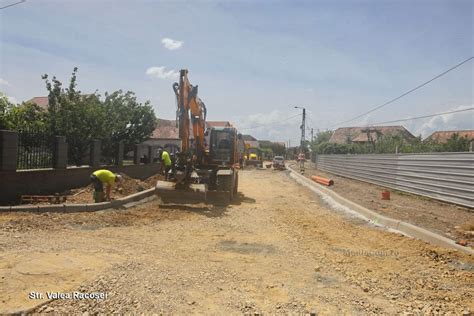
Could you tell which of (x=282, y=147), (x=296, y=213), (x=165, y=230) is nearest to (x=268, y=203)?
(x=296, y=213)

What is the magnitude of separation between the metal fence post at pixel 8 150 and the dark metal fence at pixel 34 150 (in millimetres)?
540

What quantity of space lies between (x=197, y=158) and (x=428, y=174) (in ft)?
29.9

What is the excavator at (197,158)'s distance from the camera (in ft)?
39.4

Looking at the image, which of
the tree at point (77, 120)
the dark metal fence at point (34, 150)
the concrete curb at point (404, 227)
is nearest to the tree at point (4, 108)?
the tree at point (77, 120)

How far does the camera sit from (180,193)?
1192 centimetres

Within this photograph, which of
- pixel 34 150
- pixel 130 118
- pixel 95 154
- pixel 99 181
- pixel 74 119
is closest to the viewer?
pixel 99 181

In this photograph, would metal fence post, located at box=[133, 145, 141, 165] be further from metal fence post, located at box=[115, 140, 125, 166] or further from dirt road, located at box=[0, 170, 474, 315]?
dirt road, located at box=[0, 170, 474, 315]

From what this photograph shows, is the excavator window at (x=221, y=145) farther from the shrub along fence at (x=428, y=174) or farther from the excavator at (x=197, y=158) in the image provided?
the shrub along fence at (x=428, y=174)

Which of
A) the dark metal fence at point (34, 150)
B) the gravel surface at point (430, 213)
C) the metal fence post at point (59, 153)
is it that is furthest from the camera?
the metal fence post at point (59, 153)

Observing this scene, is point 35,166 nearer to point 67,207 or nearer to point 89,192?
point 89,192

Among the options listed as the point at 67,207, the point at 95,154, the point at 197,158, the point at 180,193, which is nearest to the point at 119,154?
the point at 95,154

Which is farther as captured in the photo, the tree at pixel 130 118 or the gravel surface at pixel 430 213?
the tree at pixel 130 118

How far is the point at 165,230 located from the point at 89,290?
397cm

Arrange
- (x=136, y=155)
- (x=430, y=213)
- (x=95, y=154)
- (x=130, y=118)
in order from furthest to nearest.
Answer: (x=130, y=118) → (x=136, y=155) → (x=95, y=154) → (x=430, y=213)
